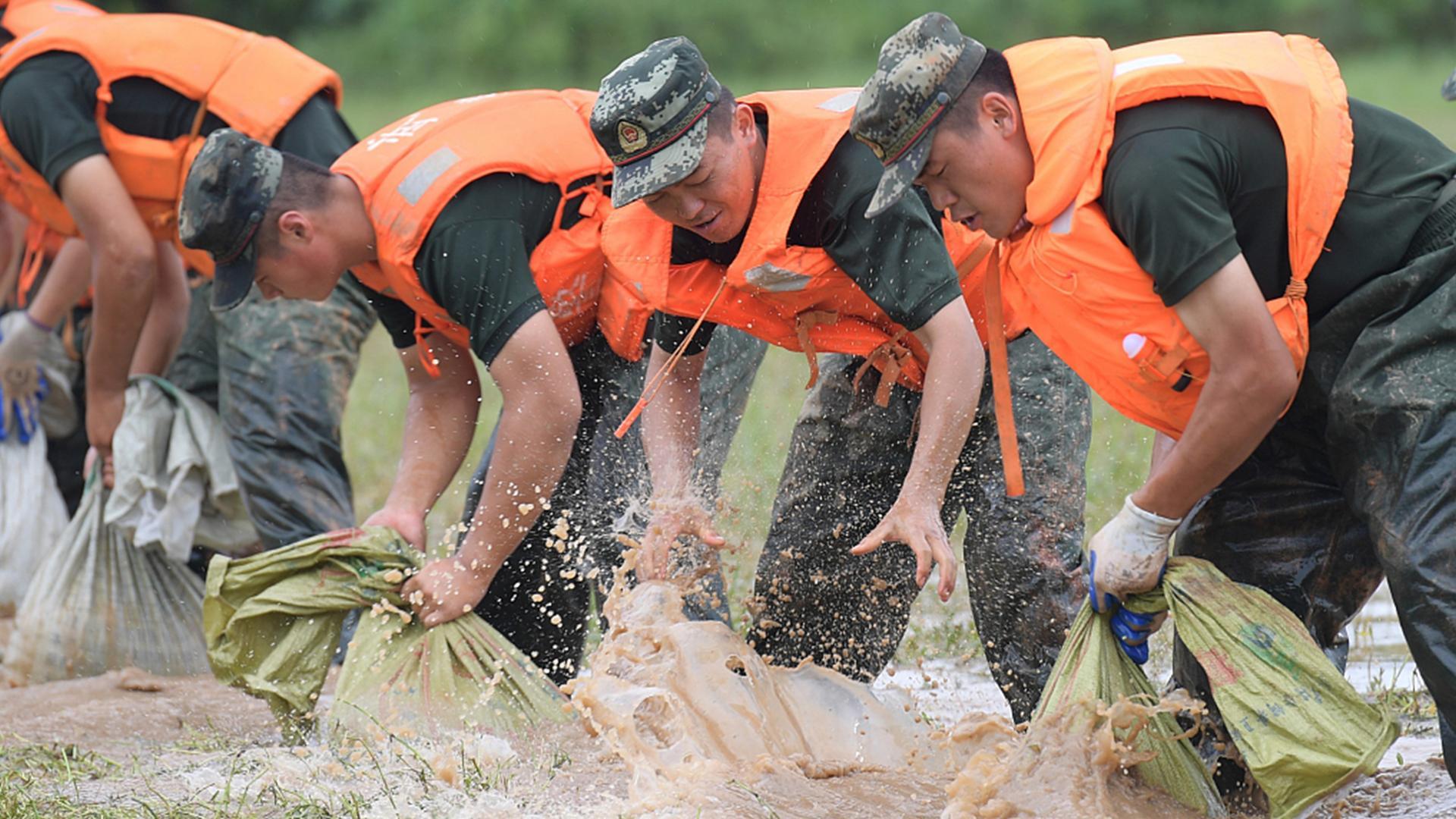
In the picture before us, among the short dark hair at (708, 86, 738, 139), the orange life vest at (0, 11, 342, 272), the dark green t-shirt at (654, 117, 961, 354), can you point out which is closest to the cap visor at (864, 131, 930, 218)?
the dark green t-shirt at (654, 117, 961, 354)

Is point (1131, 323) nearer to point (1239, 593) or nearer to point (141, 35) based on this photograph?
point (1239, 593)

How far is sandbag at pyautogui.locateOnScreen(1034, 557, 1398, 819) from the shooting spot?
9.36 ft

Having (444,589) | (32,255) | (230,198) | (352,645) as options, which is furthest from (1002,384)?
(32,255)

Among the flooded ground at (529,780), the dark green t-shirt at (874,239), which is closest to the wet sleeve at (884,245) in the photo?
the dark green t-shirt at (874,239)

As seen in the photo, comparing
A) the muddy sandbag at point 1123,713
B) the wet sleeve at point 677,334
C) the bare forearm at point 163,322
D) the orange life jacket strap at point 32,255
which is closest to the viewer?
the muddy sandbag at point 1123,713

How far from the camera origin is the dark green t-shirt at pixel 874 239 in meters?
3.29

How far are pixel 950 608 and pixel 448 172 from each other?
8.24 ft

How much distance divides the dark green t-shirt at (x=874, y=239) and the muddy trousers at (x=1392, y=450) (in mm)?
741

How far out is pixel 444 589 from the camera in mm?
3883

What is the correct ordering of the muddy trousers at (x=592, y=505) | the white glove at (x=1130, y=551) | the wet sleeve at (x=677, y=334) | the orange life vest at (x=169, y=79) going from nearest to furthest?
the white glove at (x=1130, y=551) < the wet sleeve at (x=677, y=334) < the muddy trousers at (x=592, y=505) < the orange life vest at (x=169, y=79)

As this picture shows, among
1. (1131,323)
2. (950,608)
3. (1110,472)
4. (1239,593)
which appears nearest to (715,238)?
(1131,323)

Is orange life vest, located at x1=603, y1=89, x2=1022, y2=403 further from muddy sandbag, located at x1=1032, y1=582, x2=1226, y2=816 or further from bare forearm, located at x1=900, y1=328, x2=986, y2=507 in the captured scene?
muddy sandbag, located at x1=1032, y1=582, x2=1226, y2=816

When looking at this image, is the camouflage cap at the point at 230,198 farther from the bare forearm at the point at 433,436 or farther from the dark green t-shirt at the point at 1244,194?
the dark green t-shirt at the point at 1244,194

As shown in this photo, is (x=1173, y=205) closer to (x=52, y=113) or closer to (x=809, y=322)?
(x=809, y=322)
